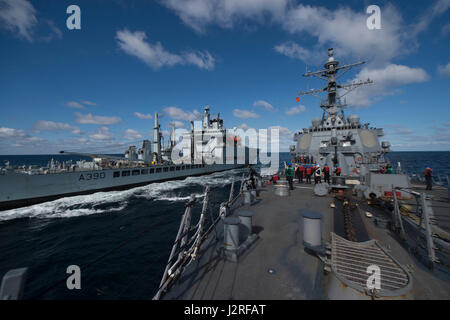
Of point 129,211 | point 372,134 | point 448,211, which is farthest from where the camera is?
point 372,134

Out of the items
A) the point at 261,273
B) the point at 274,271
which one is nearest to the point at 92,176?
the point at 261,273

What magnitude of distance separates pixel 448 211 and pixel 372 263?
840cm

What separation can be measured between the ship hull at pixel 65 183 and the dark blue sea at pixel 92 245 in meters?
1.81

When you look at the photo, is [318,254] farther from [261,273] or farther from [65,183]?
[65,183]

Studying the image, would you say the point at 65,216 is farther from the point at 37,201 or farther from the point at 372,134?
the point at 372,134

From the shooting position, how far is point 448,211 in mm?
7738

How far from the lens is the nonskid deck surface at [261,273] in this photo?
3.15 metres

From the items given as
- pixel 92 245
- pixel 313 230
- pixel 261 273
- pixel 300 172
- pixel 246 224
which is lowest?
pixel 92 245

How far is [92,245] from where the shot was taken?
34.6 ft

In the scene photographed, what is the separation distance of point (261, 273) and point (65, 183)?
90.6 ft
